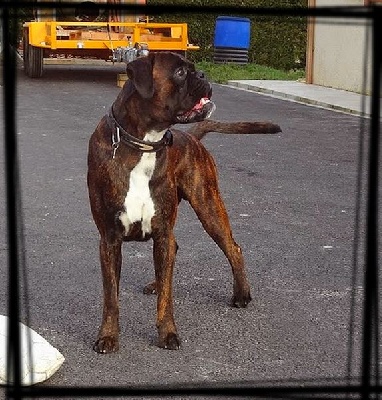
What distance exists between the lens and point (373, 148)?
1.17 m

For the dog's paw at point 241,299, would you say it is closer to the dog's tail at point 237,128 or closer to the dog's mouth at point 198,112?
the dog's tail at point 237,128

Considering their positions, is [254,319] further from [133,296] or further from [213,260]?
[213,260]

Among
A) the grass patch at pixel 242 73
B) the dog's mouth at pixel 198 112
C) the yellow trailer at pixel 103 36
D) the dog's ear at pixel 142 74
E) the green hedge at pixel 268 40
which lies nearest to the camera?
the dog's ear at pixel 142 74

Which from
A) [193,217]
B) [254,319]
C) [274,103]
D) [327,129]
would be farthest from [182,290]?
[274,103]

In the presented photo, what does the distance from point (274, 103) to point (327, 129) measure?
383 centimetres

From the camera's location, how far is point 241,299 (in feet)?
16.6

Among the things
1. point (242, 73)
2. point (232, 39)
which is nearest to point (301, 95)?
point (242, 73)

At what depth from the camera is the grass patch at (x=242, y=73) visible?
22406 millimetres

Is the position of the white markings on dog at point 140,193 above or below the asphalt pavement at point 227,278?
above

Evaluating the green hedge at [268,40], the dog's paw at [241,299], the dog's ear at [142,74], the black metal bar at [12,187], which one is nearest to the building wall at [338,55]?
the green hedge at [268,40]

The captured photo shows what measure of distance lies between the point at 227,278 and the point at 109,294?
158cm

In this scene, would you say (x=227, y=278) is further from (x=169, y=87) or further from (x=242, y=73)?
(x=242, y=73)

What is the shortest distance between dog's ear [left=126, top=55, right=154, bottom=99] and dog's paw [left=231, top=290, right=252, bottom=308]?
1549 mm

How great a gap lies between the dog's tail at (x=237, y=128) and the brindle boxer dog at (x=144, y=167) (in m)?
0.53
